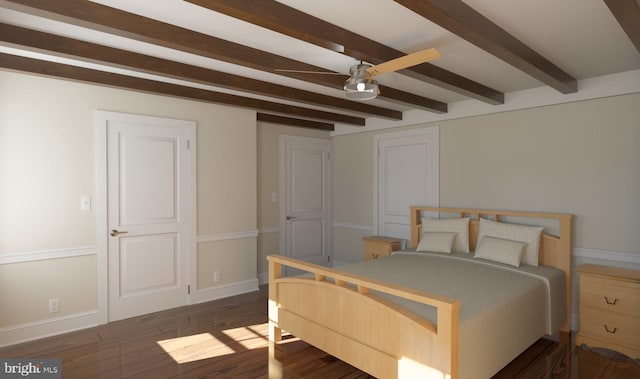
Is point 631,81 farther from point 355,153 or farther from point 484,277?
point 355,153

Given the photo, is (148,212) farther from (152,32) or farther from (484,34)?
(484,34)

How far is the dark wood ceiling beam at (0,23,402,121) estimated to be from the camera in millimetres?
2322

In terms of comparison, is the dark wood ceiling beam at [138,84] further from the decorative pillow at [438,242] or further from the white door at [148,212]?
the decorative pillow at [438,242]

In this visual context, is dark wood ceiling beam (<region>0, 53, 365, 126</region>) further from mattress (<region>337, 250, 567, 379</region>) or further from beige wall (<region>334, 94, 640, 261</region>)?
mattress (<region>337, 250, 567, 379</region>)

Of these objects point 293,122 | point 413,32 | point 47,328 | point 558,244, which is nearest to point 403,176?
point 293,122

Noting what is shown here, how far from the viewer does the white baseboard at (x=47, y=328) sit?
3145mm

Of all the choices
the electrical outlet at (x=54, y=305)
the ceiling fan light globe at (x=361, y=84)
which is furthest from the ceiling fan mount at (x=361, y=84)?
the electrical outlet at (x=54, y=305)

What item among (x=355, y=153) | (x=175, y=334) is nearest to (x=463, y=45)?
(x=355, y=153)

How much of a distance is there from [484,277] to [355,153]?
2976mm

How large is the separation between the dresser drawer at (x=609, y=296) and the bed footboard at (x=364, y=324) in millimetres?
1849

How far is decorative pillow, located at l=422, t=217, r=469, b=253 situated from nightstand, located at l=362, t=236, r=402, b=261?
0.51 metres

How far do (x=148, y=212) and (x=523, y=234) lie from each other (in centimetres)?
382

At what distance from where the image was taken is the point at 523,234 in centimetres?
358

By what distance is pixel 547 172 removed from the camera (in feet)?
12.2
